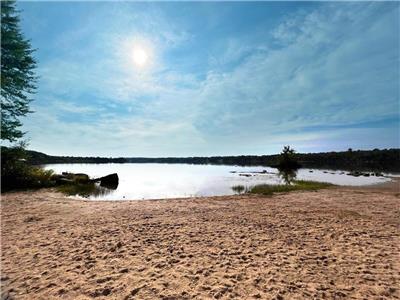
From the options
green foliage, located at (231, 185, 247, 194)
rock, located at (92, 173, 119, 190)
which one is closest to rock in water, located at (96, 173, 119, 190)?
rock, located at (92, 173, 119, 190)

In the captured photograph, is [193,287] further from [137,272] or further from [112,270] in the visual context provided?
[112,270]

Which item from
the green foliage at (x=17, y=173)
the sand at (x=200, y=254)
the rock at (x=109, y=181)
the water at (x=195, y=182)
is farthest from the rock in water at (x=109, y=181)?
the sand at (x=200, y=254)

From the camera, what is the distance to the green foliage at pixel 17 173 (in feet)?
73.0

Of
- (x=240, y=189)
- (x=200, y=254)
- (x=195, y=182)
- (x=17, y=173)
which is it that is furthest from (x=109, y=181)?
(x=200, y=254)

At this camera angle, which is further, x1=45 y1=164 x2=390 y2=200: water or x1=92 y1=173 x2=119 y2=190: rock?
x1=92 y1=173 x2=119 y2=190: rock

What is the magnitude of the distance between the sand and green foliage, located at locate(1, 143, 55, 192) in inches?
399

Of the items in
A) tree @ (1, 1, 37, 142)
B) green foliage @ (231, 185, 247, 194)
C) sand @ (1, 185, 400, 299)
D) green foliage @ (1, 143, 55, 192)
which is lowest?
sand @ (1, 185, 400, 299)

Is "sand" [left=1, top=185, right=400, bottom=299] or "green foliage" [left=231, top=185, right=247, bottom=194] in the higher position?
"green foliage" [left=231, top=185, right=247, bottom=194]

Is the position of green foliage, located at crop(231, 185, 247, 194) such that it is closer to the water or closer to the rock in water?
the water

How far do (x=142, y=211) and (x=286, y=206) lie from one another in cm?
856

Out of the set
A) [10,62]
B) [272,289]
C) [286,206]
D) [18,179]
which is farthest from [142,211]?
[10,62]

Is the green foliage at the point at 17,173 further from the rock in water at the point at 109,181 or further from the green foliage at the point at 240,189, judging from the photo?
the green foliage at the point at 240,189

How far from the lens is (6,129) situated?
883 inches

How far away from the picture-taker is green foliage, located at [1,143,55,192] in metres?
22.2
